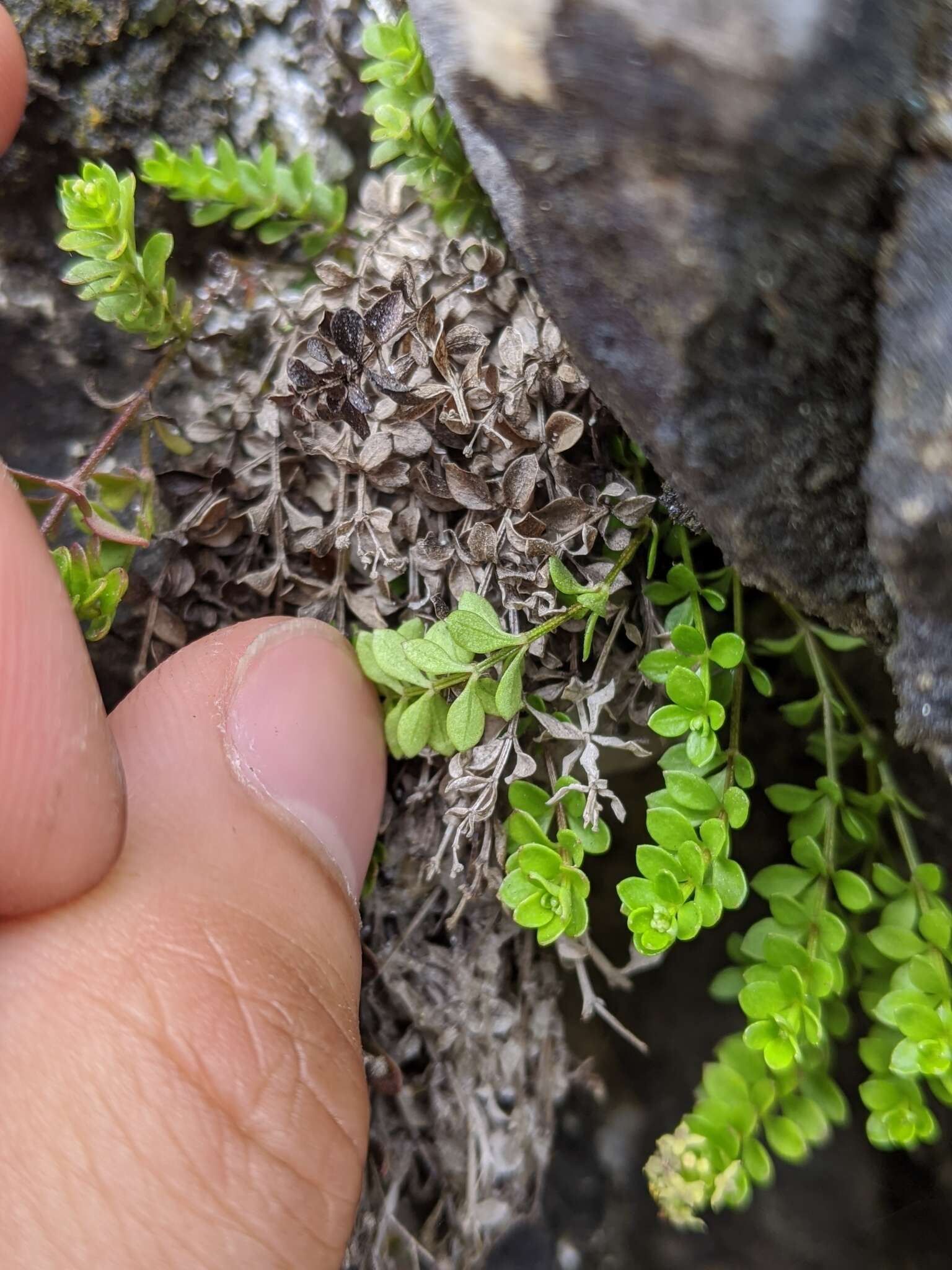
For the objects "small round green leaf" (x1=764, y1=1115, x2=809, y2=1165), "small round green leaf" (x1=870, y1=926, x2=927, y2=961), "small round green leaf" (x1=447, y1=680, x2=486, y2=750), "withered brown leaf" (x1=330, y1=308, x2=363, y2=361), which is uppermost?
"withered brown leaf" (x1=330, y1=308, x2=363, y2=361)

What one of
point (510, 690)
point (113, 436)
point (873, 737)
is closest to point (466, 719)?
point (510, 690)

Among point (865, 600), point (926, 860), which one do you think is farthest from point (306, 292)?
point (926, 860)

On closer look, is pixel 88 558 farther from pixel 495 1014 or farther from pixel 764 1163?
pixel 764 1163

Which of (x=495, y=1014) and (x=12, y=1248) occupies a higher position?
(x=12, y=1248)

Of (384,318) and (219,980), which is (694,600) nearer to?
(384,318)

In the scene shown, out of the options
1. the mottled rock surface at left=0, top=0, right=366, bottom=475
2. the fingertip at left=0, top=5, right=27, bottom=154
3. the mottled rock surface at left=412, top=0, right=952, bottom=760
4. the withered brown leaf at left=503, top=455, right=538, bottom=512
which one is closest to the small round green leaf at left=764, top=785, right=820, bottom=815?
the mottled rock surface at left=412, top=0, right=952, bottom=760

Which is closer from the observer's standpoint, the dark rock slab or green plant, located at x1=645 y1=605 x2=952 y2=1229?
the dark rock slab

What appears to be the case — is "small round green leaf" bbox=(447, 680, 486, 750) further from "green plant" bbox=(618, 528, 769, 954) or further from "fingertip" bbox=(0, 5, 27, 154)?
→ "fingertip" bbox=(0, 5, 27, 154)
